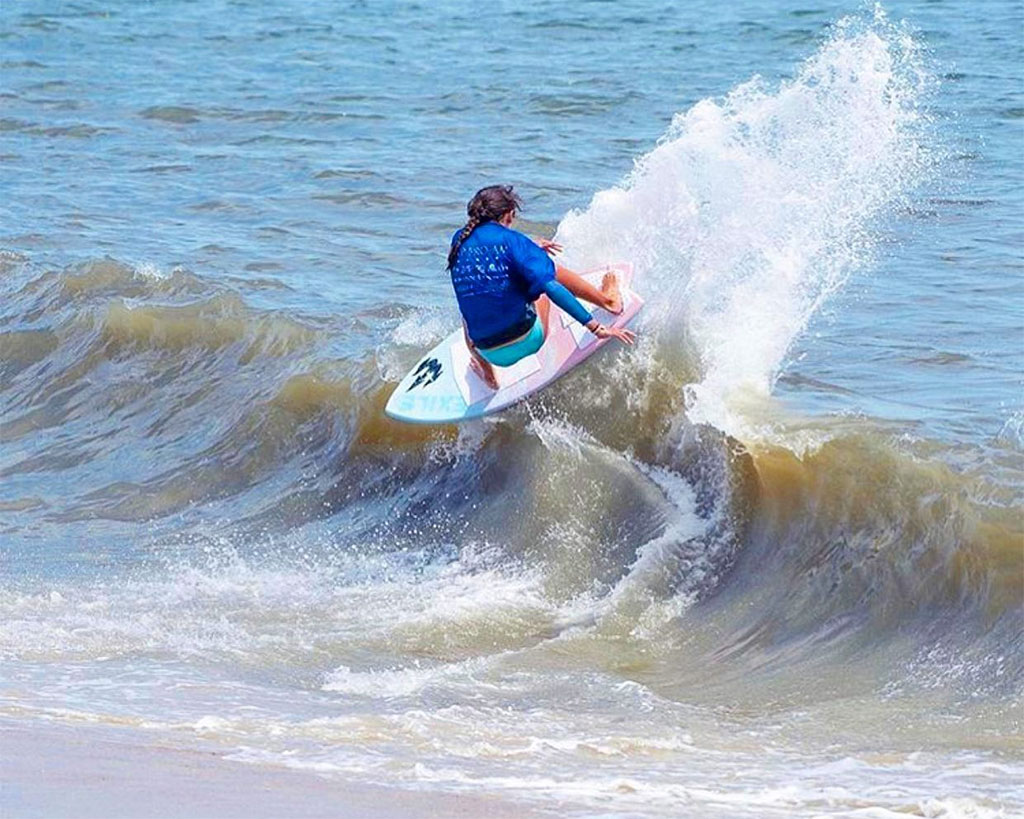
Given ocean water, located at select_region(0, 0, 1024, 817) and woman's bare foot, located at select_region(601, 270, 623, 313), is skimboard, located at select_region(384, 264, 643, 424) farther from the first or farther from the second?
ocean water, located at select_region(0, 0, 1024, 817)

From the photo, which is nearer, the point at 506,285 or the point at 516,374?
the point at 506,285

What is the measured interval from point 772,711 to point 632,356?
125 inches

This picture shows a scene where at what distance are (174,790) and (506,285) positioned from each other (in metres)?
4.03

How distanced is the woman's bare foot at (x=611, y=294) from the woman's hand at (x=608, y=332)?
15cm

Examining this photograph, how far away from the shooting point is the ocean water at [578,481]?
6.18 meters

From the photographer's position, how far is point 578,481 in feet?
30.4

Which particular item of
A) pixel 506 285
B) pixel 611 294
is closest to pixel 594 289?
pixel 611 294

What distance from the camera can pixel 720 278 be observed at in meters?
9.55

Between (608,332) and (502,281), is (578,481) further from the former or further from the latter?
(502,281)

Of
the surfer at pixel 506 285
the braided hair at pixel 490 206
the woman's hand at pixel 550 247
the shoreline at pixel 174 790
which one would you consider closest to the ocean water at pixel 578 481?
the shoreline at pixel 174 790

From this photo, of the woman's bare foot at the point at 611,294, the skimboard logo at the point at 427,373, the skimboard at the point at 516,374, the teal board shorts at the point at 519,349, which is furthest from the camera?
the skimboard logo at the point at 427,373

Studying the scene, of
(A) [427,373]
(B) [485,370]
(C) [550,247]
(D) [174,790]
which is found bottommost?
(D) [174,790]

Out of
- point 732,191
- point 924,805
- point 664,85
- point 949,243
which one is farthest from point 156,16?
point 924,805

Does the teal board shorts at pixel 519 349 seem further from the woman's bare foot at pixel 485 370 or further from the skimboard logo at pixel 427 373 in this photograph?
the skimboard logo at pixel 427 373
